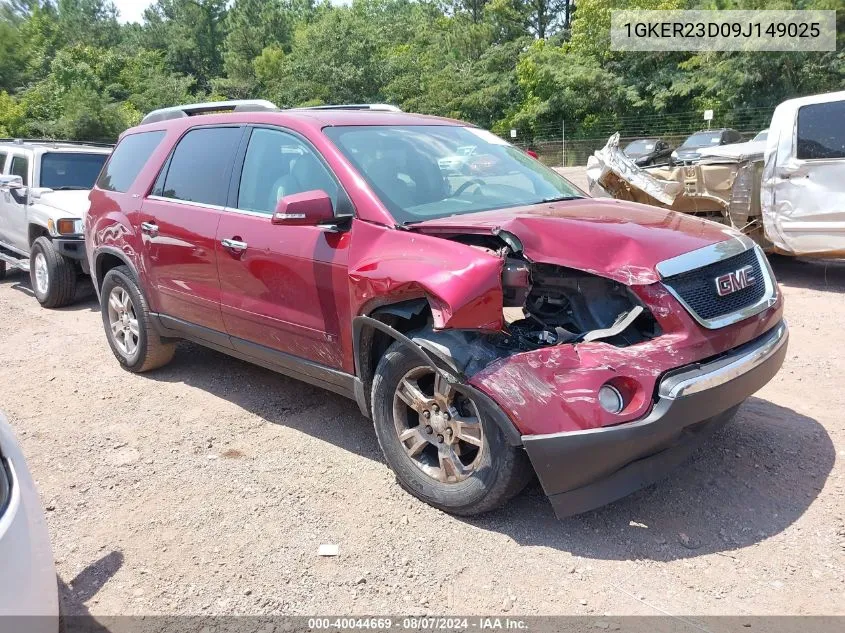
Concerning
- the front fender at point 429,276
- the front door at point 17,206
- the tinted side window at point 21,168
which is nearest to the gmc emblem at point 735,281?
the front fender at point 429,276

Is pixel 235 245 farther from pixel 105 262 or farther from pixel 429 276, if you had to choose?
pixel 105 262

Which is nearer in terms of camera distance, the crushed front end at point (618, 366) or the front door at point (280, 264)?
the crushed front end at point (618, 366)

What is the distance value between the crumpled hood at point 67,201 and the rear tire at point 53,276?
16.4 inches

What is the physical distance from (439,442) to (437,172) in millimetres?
1510

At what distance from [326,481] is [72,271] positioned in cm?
567

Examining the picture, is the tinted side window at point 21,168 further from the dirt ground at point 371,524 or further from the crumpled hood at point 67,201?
the dirt ground at point 371,524

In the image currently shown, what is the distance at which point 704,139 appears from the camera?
2206cm

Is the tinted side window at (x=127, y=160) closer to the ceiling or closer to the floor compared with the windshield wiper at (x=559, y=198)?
closer to the ceiling

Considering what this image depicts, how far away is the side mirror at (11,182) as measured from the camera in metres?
8.05

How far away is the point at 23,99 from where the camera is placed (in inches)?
1452

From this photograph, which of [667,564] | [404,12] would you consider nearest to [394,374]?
[667,564]

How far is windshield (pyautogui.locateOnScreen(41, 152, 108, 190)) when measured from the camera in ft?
28.5

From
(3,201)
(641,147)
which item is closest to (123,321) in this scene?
(3,201)

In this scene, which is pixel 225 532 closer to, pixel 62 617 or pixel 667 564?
pixel 62 617
